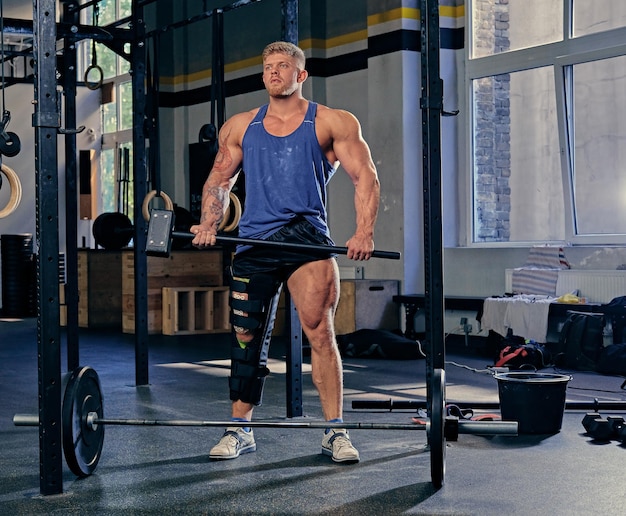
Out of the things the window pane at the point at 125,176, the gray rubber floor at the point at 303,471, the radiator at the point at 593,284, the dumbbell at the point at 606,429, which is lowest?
the gray rubber floor at the point at 303,471

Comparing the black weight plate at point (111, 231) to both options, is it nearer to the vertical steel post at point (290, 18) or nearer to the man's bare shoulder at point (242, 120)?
the vertical steel post at point (290, 18)

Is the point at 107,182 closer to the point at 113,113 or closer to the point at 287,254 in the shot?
the point at 113,113

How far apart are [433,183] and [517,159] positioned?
5.07 m

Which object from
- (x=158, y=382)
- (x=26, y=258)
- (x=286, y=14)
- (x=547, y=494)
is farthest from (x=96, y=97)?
(x=547, y=494)

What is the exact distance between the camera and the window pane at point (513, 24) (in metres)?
7.93

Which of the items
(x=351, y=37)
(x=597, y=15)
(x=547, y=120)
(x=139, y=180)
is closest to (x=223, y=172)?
(x=139, y=180)

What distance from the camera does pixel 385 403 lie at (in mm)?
4227

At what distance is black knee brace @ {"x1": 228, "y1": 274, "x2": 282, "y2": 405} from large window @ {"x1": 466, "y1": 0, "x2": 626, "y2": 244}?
4488 mm

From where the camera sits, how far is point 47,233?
308 cm

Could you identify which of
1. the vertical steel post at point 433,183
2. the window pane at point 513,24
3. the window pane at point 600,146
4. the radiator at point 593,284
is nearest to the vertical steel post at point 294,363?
the vertical steel post at point 433,183

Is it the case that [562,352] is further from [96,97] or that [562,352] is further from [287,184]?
[96,97]

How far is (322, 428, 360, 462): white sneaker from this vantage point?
355 centimetres

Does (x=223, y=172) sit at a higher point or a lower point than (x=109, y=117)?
lower

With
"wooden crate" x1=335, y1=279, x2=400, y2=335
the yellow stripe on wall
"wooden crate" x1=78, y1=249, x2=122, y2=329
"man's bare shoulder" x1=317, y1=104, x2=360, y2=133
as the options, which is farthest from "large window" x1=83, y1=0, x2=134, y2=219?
"man's bare shoulder" x1=317, y1=104, x2=360, y2=133
